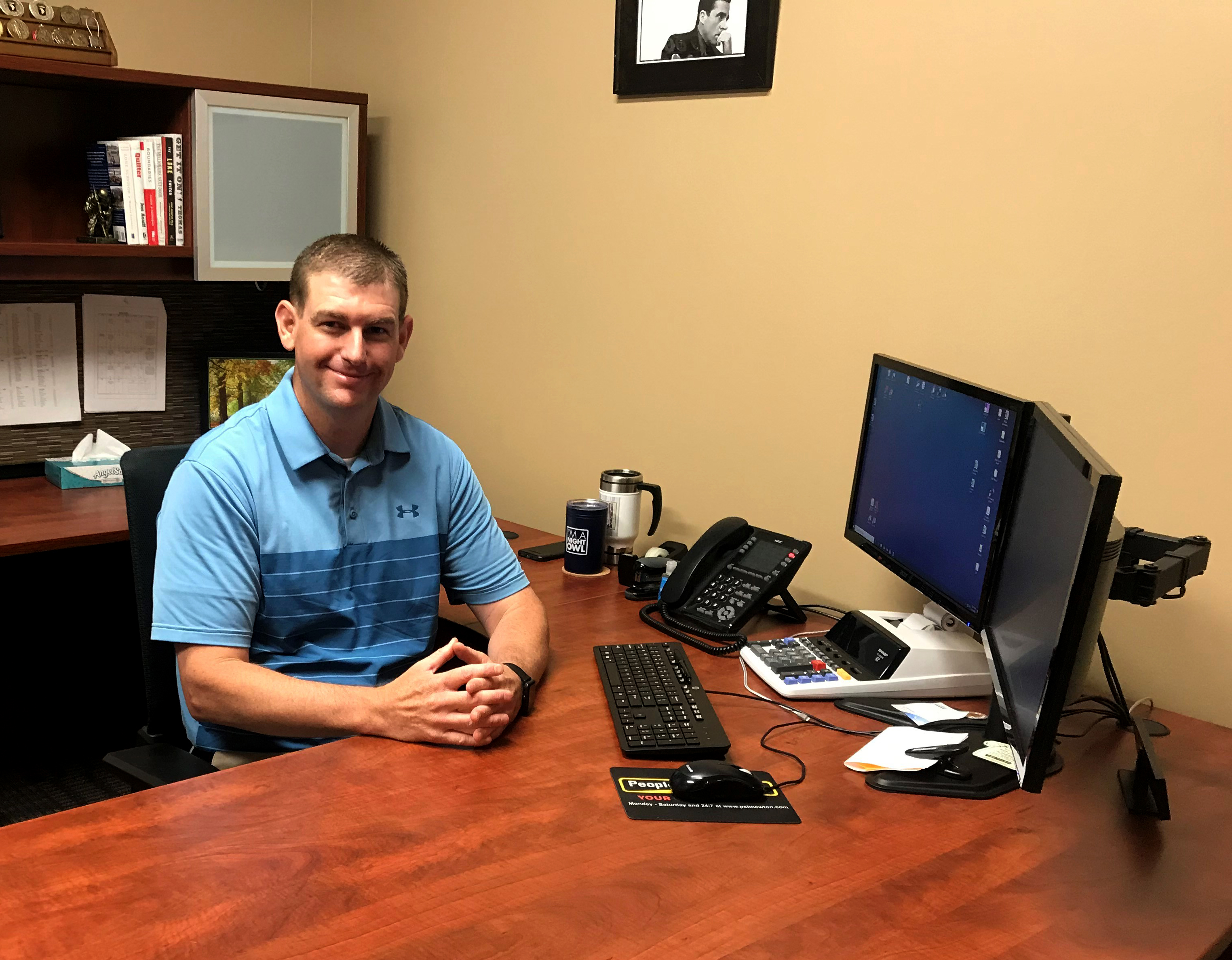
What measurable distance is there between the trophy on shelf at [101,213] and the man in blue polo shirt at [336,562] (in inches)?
46.6

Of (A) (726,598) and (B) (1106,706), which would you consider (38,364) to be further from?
(B) (1106,706)

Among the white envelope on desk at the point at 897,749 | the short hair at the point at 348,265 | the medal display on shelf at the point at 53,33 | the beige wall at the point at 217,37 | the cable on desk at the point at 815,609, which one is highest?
the beige wall at the point at 217,37

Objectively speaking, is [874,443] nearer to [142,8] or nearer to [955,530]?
[955,530]

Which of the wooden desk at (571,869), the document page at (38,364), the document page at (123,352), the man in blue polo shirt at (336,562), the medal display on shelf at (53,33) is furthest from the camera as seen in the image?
the document page at (123,352)

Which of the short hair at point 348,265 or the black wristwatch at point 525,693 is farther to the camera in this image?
the short hair at point 348,265

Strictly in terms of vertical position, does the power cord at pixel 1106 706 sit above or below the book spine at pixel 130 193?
below

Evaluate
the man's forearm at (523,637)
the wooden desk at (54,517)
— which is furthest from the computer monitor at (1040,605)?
the wooden desk at (54,517)

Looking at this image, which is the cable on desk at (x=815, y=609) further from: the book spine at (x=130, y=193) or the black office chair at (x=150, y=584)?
the book spine at (x=130, y=193)

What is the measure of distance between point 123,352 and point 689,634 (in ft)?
5.95

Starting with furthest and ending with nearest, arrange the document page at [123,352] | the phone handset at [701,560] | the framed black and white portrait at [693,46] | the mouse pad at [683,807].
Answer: the document page at [123,352]
the framed black and white portrait at [693,46]
the phone handset at [701,560]
the mouse pad at [683,807]

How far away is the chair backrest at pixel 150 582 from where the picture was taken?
5.42 ft

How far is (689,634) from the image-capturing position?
1924 mm

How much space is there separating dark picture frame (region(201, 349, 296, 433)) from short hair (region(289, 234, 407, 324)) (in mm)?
1299

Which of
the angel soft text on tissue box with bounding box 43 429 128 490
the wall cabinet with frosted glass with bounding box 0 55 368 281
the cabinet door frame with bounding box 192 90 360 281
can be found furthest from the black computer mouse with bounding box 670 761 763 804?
the wall cabinet with frosted glass with bounding box 0 55 368 281
